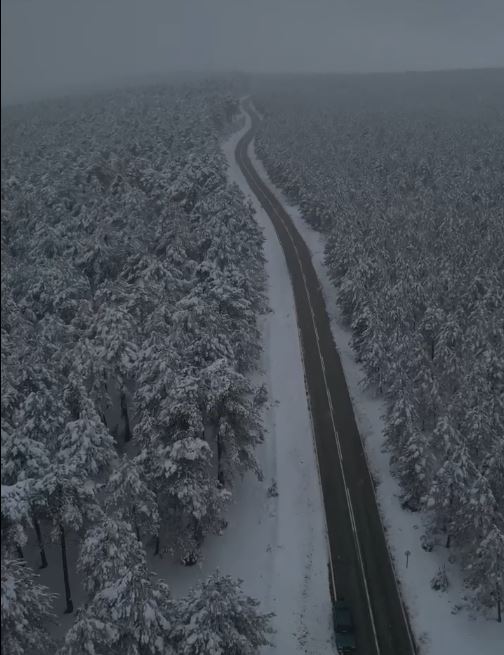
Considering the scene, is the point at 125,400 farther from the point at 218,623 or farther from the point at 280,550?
the point at 218,623

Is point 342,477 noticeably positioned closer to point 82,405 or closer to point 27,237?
point 82,405

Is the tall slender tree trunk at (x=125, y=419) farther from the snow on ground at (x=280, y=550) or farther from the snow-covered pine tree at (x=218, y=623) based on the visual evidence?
the snow-covered pine tree at (x=218, y=623)

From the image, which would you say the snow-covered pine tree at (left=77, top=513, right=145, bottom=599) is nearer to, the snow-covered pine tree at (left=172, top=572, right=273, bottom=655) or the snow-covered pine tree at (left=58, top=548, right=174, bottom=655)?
the snow-covered pine tree at (left=58, top=548, right=174, bottom=655)

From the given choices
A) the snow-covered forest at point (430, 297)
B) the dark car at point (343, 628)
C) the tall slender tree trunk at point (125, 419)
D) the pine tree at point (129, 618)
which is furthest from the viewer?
the tall slender tree trunk at point (125, 419)

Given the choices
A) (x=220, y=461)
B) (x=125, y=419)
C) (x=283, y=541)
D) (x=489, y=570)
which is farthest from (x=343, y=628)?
(x=125, y=419)

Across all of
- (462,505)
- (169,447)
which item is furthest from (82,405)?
(462,505)

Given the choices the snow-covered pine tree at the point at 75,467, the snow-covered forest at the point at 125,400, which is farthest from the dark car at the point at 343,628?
the snow-covered pine tree at the point at 75,467

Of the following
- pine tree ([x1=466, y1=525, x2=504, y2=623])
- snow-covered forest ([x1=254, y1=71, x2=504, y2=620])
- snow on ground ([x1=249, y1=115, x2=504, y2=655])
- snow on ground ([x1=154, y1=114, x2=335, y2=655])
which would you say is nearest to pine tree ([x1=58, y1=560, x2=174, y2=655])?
snow on ground ([x1=154, y1=114, x2=335, y2=655])
